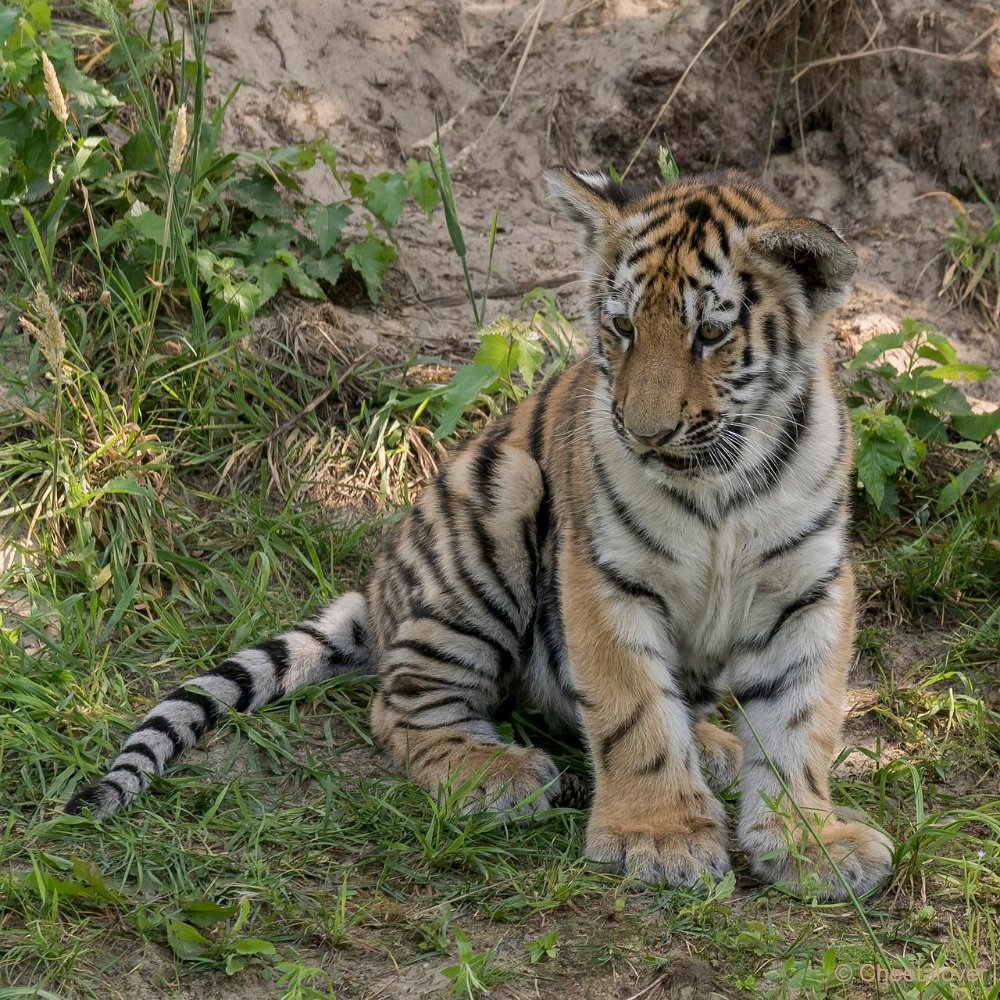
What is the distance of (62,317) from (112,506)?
930 millimetres

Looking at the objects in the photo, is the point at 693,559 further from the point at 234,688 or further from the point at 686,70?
the point at 686,70

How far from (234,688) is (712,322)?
2.00 metres

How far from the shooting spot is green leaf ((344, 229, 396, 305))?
6.20 m

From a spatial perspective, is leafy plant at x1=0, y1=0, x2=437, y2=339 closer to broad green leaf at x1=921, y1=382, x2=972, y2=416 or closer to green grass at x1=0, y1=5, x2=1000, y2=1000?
green grass at x1=0, y1=5, x2=1000, y2=1000

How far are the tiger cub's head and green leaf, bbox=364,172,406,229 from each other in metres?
2.30

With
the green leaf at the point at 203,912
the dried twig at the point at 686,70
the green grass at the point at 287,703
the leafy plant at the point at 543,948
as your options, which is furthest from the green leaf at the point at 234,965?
the dried twig at the point at 686,70

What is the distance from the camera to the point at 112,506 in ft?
17.3

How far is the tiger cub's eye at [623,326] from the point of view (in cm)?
386

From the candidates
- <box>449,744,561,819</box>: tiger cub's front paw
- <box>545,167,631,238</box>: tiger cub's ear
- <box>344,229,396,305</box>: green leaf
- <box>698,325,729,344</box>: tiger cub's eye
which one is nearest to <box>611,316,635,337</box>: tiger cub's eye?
<box>698,325,729,344</box>: tiger cub's eye

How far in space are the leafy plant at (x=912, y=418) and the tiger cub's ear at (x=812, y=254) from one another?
179 cm

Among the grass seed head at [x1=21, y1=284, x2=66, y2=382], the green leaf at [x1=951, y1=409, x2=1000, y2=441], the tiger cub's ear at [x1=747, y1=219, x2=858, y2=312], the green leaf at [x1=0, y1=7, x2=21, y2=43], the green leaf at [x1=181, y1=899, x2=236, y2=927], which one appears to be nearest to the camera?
the green leaf at [x1=181, y1=899, x2=236, y2=927]

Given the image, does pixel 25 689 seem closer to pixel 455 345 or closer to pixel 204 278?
pixel 204 278

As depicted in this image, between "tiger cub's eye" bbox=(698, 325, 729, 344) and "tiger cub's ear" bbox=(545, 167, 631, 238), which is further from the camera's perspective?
"tiger cub's ear" bbox=(545, 167, 631, 238)

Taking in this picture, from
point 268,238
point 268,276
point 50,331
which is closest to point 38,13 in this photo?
→ point 268,238
